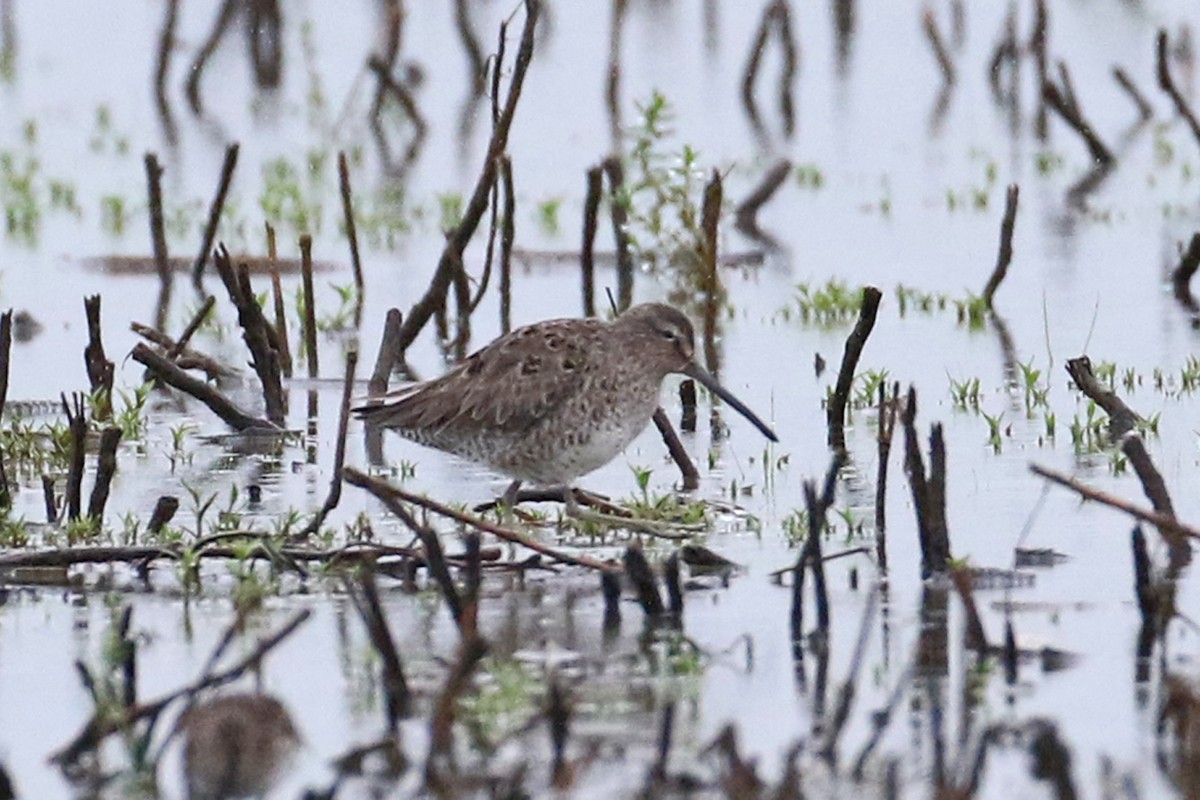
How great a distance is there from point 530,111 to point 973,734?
1407 centimetres

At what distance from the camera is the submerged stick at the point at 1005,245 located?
11477 mm

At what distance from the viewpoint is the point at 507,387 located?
801 centimetres

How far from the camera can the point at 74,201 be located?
601 inches

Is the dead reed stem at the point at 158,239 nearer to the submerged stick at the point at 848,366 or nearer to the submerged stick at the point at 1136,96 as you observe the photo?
the submerged stick at the point at 848,366

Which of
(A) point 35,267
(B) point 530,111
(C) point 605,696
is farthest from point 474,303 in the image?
(B) point 530,111

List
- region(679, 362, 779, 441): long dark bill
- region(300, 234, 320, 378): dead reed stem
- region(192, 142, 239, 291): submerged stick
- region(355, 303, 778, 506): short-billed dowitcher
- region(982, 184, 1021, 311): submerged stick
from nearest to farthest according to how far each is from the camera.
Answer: region(355, 303, 778, 506): short-billed dowitcher < region(679, 362, 779, 441): long dark bill < region(300, 234, 320, 378): dead reed stem < region(192, 142, 239, 291): submerged stick < region(982, 184, 1021, 311): submerged stick

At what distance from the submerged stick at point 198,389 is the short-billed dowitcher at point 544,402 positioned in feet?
3.37

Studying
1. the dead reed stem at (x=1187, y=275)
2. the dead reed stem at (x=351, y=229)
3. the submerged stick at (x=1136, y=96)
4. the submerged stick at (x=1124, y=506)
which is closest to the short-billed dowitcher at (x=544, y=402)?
the submerged stick at (x=1124, y=506)

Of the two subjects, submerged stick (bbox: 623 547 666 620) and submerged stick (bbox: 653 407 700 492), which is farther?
submerged stick (bbox: 653 407 700 492)

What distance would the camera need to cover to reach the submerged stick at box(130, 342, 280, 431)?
8.89m

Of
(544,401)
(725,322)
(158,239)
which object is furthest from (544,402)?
(158,239)

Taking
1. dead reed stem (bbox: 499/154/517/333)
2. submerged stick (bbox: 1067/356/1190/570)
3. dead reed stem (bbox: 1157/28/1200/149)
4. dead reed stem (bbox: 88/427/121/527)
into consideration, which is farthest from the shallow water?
dead reed stem (bbox: 1157/28/1200/149)

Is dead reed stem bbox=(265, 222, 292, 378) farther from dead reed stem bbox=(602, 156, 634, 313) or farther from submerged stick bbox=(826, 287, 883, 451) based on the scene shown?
submerged stick bbox=(826, 287, 883, 451)

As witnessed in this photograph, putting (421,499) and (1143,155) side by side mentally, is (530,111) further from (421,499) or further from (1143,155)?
(421,499)
